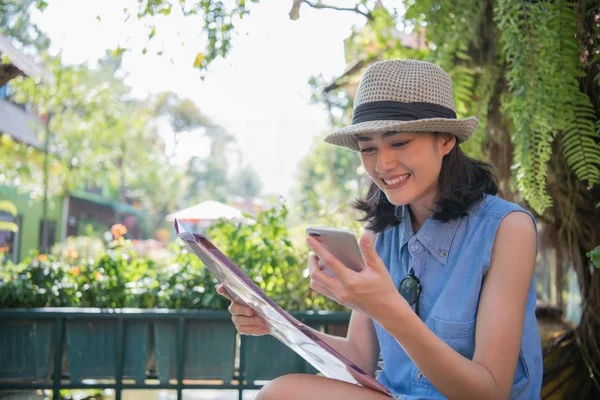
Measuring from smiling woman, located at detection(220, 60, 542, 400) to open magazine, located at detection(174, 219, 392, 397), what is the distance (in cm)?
5

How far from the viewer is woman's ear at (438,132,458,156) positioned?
1557 millimetres

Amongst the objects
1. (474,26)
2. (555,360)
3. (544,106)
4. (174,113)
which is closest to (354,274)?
(544,106)

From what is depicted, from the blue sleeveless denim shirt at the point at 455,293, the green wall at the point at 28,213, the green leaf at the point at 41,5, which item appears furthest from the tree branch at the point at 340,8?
the green wall at the point at 28,213

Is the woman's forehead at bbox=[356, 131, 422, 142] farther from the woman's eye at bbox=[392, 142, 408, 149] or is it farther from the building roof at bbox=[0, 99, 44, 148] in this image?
the building roof at bbox=[0, 99, 44, 148]

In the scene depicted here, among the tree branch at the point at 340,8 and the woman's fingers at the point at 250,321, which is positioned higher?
the tree branch at the point at 340,8

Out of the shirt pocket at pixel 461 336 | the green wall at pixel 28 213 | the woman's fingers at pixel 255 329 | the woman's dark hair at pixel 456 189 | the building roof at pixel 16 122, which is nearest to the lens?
the shirt pocket at pixel 461 336

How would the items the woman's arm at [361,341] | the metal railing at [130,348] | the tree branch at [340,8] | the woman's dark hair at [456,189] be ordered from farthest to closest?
the tree branch at [340,8] < the metal railing at [130,348] < the woman's arm at [361,341] < the woman's dark hair at [456,189]

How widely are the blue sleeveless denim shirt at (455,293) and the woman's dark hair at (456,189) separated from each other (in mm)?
32

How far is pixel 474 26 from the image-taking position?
2.47m

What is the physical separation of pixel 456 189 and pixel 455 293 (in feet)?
0.96

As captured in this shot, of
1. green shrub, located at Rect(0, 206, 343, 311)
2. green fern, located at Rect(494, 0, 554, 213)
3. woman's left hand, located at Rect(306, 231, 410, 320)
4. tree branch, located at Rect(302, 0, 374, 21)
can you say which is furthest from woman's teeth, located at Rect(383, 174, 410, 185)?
tree branch, located at Rect(302, 0, 374, 21)

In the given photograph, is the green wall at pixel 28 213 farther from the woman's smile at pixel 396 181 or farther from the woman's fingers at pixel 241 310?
the woman's smile at pixel 396 181

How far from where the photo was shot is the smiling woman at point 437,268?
126cm

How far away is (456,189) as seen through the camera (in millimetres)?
1572
